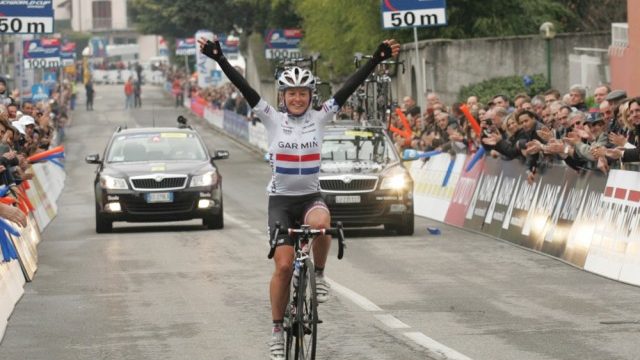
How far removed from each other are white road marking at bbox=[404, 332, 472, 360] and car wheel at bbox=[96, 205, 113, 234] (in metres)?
12.7

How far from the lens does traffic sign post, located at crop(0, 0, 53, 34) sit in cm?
3375

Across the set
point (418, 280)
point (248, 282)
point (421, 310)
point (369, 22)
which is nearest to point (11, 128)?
point (248, 282)

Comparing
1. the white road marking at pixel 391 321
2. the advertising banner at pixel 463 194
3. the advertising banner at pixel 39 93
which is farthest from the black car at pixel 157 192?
the advertising banner at pixel 39 93

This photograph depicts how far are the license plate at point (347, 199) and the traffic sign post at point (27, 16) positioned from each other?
12.4 meters

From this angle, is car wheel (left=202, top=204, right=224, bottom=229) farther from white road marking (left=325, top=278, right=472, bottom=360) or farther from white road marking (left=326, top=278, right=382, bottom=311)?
white road marking (left=326, top=278, right=382, bottom=311)

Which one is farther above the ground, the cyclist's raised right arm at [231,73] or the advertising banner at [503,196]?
the cyclist's raised right arm at [231,73]

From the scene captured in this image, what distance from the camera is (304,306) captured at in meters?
10.4

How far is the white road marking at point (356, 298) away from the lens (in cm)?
1435

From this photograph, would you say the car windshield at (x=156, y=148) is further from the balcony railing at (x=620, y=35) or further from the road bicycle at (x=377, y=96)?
the balcony railing at (x=620, y=35)

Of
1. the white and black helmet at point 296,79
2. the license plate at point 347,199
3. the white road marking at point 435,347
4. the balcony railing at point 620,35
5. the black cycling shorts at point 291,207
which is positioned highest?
the balcony railing at point 620,35

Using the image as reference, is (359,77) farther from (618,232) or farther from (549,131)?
(549,131)

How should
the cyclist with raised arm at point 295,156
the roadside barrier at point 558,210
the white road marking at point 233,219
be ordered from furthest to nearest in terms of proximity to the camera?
the white road marking at point 233,219, the roadside barrier at point 558,210, the cyclist with raised arm at point 295,156

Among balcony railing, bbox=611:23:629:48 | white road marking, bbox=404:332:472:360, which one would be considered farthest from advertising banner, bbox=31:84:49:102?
white road marking, bbox=404:332:472:360

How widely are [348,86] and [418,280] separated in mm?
5816
